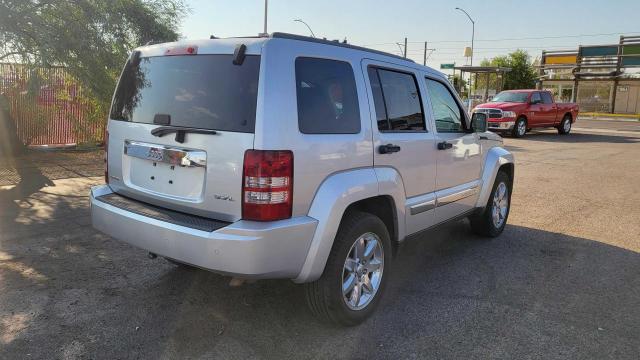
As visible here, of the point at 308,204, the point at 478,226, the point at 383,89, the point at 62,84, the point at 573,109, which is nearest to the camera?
the point at 308,204

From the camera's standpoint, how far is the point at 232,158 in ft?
9.79

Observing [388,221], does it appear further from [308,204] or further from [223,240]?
[223,240]

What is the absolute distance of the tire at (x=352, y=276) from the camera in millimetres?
3379

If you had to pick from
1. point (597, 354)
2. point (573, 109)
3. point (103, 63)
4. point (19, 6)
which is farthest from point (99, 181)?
point (573, 109)

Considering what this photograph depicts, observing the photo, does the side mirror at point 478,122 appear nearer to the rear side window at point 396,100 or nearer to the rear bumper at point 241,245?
the rear side window at point 396,100

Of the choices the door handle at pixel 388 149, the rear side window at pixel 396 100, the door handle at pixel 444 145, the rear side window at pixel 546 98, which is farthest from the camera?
the rear side window at pixel 546 98

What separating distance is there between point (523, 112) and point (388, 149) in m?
17.7

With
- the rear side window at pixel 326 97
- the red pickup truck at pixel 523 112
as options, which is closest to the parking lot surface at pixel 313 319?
the rear side window at pixel 326 97

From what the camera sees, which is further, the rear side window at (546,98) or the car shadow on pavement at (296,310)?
the rear side window at (546,98)

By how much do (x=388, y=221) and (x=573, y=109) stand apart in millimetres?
21916

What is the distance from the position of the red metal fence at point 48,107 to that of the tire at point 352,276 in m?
7.56

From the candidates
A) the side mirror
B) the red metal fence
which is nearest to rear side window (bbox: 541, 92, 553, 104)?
the red metal fence

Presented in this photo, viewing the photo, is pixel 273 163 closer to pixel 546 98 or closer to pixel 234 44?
pixel 234 44

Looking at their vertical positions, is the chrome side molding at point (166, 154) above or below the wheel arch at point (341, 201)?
above
